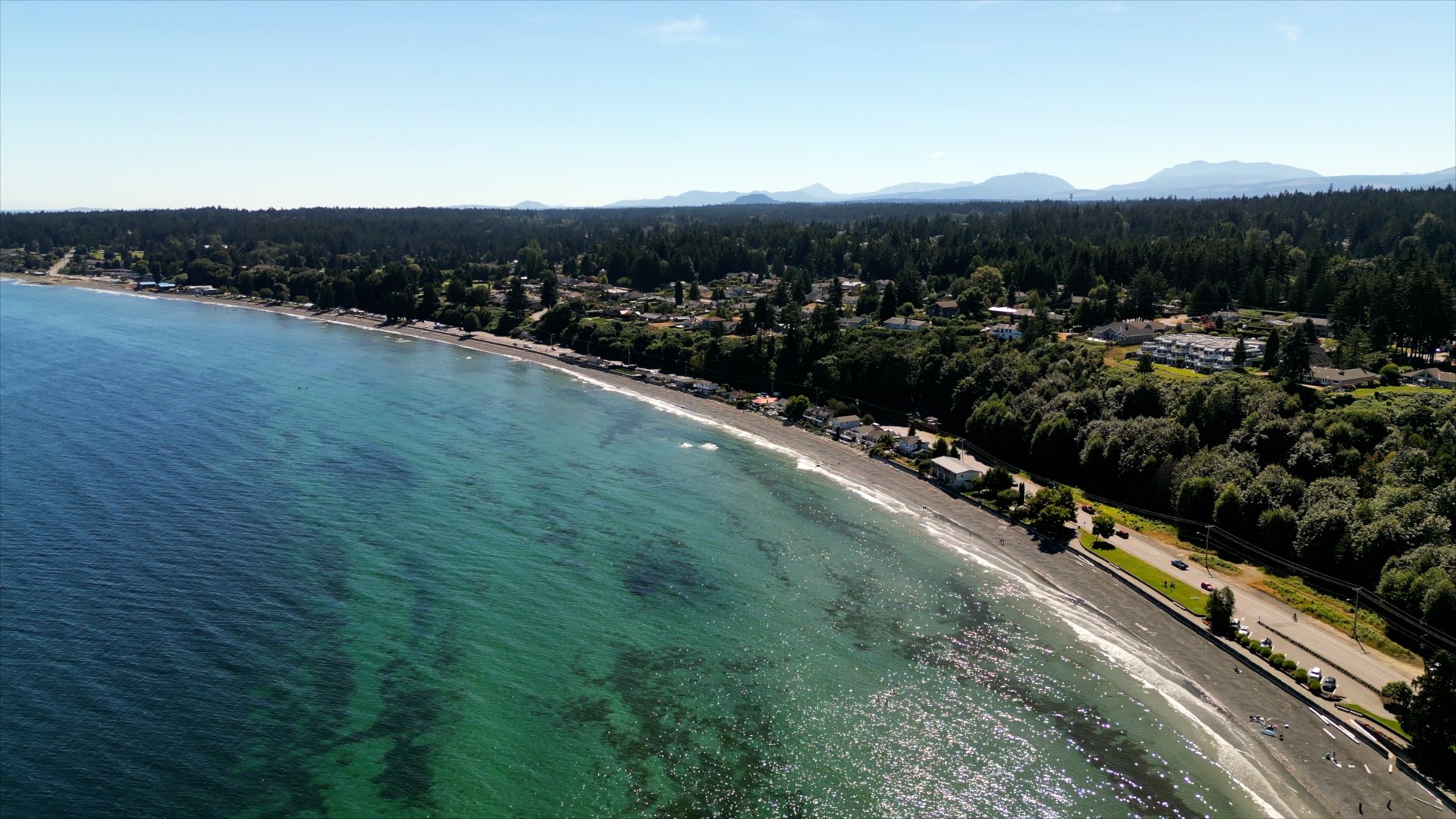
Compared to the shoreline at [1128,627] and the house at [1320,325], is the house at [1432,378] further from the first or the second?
the shoreline at [1128,627]

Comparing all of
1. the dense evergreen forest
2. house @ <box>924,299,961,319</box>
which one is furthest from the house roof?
house @ <box>924,299,961,319</box>

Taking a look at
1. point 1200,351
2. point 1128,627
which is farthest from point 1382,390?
point 1128,627

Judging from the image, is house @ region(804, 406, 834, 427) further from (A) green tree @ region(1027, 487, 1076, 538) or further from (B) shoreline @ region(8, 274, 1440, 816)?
(A) green tree @ region(1027, 487, 1076, 538)

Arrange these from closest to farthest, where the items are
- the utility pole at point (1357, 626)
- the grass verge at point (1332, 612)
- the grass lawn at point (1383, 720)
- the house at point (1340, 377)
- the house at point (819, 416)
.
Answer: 1. the grass lawn at point (1383, 720)
2. the grass verge at point (1332, 612)
3. the utility pole at point (1357, 626)
4. the house at point (1340, 377)
5. the house at point (819, 416)

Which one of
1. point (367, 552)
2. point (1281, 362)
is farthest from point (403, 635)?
point (1281, 362)

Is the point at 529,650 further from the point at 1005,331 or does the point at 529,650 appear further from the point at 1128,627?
the point at 1005,331

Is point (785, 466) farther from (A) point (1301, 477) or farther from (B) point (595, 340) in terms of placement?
(B) point (595, 340)

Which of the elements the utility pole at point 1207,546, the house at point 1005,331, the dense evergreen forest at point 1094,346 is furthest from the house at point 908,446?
the house at point 1005,331
